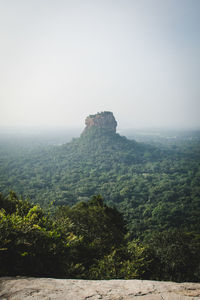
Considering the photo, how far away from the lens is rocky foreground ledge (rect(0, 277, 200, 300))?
247 cm

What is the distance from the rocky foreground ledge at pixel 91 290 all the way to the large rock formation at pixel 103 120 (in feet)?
250

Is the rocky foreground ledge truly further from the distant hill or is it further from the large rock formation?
the large rock formation

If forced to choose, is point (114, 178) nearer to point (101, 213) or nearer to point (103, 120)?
point (101, 213)

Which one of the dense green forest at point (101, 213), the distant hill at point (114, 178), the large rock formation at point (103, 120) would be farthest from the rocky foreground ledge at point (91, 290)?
the large rock formation at point (103, 120)

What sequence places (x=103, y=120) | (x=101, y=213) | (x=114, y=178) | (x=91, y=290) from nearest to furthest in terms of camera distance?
(x=91, y=290) → (x=101, y=213) → (x=114, y=178) → (x=103, y=120)

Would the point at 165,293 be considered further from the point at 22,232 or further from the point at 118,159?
the point at 118,159

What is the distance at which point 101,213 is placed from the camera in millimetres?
12430

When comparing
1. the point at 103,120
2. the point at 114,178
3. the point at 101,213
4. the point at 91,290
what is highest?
the point at 103,120

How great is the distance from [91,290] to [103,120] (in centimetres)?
7670

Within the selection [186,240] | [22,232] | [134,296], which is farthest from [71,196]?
[134,296]

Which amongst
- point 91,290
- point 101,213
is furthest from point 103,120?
point 91,290

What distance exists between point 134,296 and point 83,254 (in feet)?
19.9

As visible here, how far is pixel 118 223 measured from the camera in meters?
13.7

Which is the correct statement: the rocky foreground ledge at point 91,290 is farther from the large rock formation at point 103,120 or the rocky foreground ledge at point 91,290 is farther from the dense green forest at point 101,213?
the large rock formation at point 103,120
